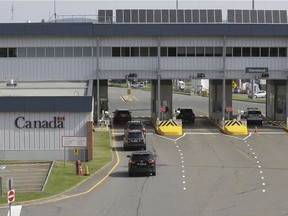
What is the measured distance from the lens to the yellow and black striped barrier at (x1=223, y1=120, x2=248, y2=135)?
2438 inches

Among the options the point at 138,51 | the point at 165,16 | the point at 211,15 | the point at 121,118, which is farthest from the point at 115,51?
the point at 211,15

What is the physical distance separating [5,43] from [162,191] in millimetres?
34617

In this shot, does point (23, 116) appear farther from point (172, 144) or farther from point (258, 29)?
point (258, 29)

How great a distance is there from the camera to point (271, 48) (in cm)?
6800

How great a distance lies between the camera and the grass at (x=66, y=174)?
36250 millimetres

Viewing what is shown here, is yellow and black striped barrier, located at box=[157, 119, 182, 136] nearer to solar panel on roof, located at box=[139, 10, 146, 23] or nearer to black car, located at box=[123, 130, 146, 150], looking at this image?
black car, located at box=[123, 130, 146, 150]

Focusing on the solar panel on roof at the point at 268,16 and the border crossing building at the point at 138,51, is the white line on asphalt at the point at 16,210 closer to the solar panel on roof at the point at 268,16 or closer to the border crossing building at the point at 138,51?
the border crossing building at the point at 138,51

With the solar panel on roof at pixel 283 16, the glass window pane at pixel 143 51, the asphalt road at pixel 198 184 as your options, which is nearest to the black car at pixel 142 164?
the asphalt road at pixel 198 184

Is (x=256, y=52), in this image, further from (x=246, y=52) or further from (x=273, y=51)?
(x=273, y=51)

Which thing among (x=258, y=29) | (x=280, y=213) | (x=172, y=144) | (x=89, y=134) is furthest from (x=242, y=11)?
(x=280, y=213)

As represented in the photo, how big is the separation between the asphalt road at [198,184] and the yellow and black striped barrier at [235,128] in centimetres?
176

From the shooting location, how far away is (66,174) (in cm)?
4334

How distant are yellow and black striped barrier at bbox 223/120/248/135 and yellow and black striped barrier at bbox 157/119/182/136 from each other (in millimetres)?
4289

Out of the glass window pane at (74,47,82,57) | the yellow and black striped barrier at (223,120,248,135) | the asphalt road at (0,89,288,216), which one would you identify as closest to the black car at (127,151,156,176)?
the asphalt road at (0,89,288,216)
